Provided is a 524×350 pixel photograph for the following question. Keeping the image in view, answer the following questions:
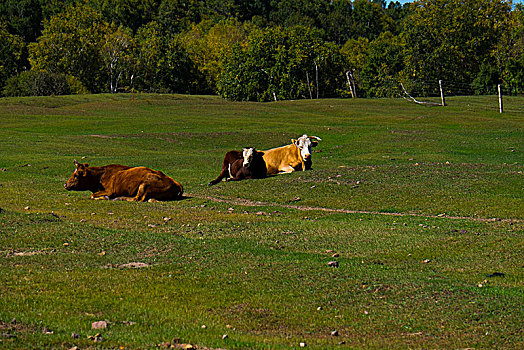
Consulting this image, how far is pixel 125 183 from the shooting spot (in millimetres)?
20250

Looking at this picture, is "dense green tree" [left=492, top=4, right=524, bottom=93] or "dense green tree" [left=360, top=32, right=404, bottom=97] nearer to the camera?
"dense green tree" [left=492, top=4, right=524, bottom=93]

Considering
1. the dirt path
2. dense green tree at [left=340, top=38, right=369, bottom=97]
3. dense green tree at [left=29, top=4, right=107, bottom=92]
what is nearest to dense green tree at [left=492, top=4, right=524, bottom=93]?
dense green tree at [left=340, top=38, right=369, bottom=97]

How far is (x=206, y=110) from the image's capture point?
233 feet

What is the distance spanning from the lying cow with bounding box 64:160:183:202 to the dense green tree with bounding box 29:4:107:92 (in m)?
97.2

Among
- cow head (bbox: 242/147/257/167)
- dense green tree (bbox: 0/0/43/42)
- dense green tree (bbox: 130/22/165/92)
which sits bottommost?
cow head (bbox: 242/147/257/167)

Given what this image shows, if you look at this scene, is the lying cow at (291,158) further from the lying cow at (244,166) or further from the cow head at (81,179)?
the cow head at (81,179)

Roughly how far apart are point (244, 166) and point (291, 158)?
3.07 metres

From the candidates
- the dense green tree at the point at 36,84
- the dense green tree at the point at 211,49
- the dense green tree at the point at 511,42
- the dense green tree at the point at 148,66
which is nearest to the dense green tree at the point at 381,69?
the dense green tree at the point at 511,42

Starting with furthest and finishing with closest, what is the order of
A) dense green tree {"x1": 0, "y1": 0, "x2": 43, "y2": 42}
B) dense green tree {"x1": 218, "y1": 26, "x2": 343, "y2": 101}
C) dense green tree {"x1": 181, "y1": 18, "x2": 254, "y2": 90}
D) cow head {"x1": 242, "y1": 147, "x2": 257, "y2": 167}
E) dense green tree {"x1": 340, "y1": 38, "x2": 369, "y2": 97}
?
dense green tree {"x1": 0, "y1": 0, "x2": 43, "y2": 42}, dense green tree {"x1": 181, "y1": 18, "x2": 254, "y2": 90}, dense green tree {"x1": 340, "y1": 38, "x2": 369, "y2": 97}, dense green tree {"x1": 218, "y1": 26, "x2": 343, "y2": 101}, cow head {"x1": 242, "y1": 147, "x2": 257, "y2": 167}

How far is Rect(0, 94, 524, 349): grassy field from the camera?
804cm

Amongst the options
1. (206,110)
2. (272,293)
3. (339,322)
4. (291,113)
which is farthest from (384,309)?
(206,110)

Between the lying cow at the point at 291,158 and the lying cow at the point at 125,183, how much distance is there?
673 centimetres

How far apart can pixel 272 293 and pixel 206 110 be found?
62.3 m

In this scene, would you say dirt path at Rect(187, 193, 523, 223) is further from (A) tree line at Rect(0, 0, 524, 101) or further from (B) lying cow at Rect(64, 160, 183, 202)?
(A) tree line at Rect(0, 0, 524, 101)
